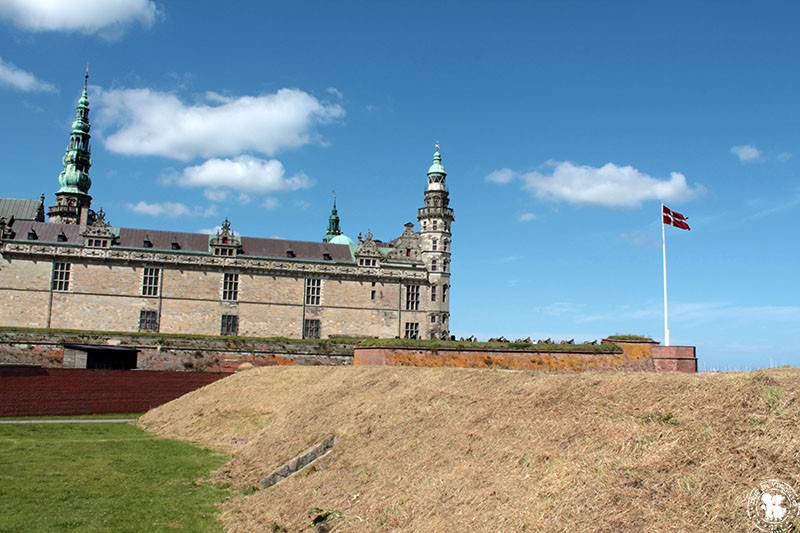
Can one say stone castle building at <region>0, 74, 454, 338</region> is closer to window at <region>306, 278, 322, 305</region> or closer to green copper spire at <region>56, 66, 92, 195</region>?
window at <region>306, 278, 322, 305</region>

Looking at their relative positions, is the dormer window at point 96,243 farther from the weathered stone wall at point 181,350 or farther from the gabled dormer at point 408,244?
the gabled dormer at point 408,244

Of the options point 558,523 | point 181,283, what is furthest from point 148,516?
point 181,283

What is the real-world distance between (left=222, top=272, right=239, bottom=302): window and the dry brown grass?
134 feet

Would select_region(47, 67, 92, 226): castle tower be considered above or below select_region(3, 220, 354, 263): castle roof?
above

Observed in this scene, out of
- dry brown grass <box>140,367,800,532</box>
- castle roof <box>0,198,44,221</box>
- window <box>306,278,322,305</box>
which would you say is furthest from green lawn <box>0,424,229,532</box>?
castle roof <box>0,198,44,221</box>

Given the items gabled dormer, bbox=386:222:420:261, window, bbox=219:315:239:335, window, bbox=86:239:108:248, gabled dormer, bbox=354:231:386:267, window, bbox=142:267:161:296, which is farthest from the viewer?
gabled dormer, bbox=386:222:420:261

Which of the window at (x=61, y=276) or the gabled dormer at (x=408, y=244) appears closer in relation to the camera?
the window at (x=61, y=276)

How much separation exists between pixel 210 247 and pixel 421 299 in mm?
20123

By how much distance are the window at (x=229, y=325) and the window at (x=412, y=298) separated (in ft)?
52.1

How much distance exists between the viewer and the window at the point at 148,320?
55531mm

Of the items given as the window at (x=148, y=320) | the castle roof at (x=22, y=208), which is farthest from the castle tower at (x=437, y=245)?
the castle roof at (x=22, y=208)

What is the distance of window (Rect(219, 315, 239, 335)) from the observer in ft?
188

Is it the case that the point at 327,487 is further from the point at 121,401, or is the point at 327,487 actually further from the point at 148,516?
the point at 121,401

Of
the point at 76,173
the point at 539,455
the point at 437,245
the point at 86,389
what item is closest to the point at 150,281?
the point at 86,389
